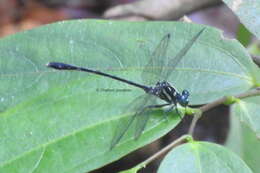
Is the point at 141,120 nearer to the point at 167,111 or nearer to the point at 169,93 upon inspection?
the point at 167,111

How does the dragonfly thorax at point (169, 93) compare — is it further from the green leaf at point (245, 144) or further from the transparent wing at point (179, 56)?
the green leaf at point (245, 144)

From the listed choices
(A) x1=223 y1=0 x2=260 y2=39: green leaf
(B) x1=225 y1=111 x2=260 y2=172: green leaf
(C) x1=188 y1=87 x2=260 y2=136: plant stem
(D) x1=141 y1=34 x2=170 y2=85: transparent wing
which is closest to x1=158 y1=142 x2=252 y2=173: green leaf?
(C) x1=188 y1=87 x2=260 y2=136: plant stem

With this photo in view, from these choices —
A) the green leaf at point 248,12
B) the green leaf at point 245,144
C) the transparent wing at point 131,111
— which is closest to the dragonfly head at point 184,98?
the transparent wing at point 131,111

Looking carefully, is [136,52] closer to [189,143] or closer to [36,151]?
[189,143]

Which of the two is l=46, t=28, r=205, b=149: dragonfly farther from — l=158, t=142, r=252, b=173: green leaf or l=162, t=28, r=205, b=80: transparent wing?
l=158, t=142, r=252, b=173: green leaf

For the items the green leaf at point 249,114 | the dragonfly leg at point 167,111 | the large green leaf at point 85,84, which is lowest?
the green leaf at point 249,114

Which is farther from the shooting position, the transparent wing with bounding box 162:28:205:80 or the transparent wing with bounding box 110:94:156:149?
the transparent wing with bounding box 162:28:205:80

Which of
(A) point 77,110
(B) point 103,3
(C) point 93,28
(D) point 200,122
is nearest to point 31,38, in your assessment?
(C) point 93,28
